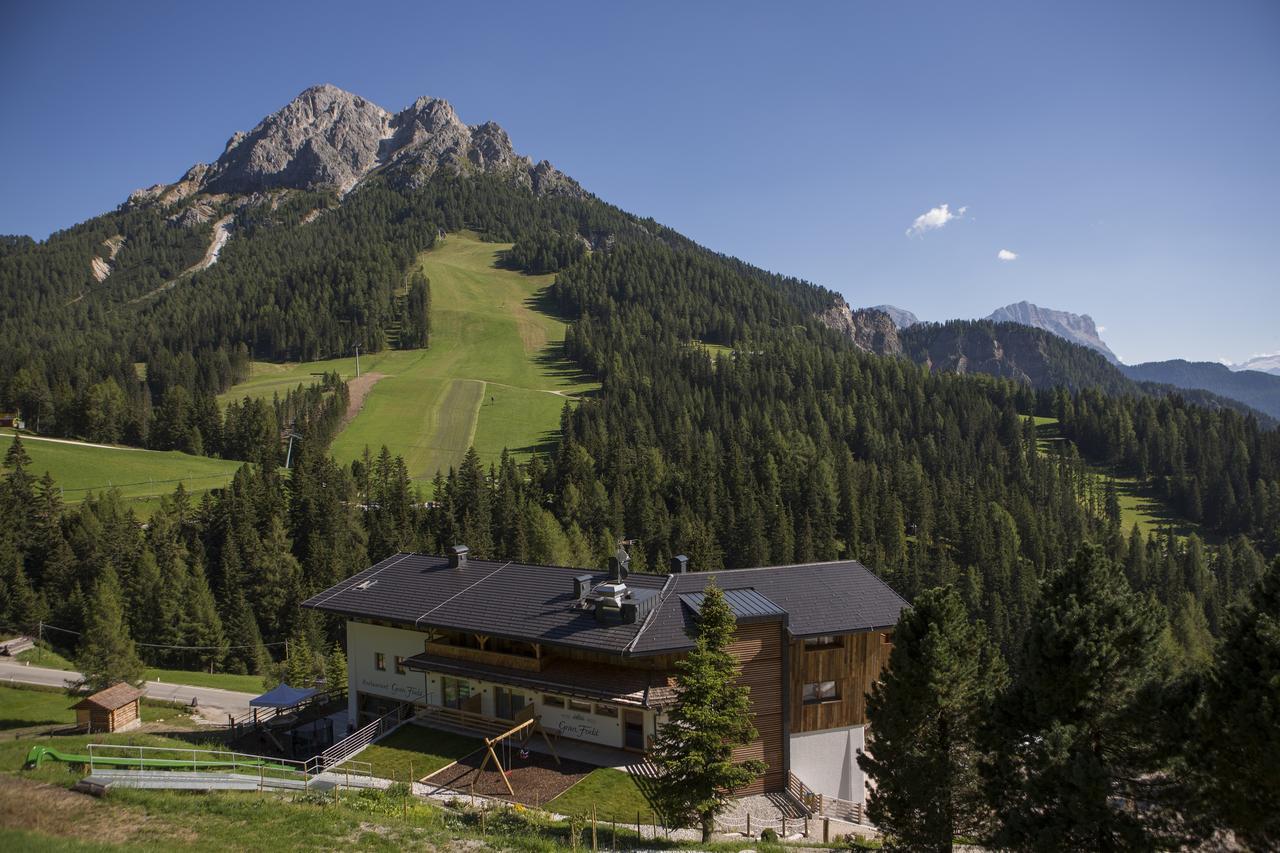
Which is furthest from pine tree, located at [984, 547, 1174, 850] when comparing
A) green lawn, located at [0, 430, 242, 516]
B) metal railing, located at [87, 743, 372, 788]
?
green lawn, located at [0, 430, 242, 516]

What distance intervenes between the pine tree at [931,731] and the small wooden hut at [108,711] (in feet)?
135

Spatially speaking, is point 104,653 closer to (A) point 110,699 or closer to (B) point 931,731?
(A) point 110,699

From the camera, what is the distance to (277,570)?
84312mm

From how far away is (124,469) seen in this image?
4481 inches

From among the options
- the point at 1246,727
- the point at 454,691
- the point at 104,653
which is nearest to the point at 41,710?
the point at 104,653

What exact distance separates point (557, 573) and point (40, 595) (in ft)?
240

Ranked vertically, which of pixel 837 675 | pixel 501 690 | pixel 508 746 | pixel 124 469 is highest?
pixel 124 469

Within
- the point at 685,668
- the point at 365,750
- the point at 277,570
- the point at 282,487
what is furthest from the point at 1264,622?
the point at 282,487

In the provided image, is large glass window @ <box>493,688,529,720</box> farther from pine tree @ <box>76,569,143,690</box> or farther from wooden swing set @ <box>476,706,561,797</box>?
pine tree @ <box>76,569,143,690</box>

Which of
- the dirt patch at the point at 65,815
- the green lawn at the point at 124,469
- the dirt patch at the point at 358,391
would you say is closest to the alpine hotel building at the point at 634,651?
the dirt patch at the point at 65,815

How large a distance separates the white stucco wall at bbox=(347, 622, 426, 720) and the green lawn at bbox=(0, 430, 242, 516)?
78.3 meters

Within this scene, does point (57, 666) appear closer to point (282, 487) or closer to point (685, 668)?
point (282, 487)

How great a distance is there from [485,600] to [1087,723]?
2617 centimetres

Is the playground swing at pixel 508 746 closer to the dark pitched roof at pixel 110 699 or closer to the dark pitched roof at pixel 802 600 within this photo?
the dark pitched roof at pixel 802 600
